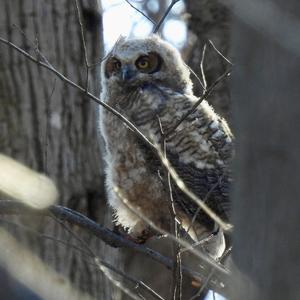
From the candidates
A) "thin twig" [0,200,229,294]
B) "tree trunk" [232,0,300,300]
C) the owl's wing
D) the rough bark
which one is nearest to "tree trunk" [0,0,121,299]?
the owl's wing

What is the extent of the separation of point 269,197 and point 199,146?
12.3ft

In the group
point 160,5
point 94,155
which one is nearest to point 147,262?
point 94,155

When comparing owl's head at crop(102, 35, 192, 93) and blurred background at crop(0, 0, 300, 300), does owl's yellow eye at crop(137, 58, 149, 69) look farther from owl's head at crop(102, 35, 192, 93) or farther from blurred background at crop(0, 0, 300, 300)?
blurred background at crop(0, 0, 300, 300)

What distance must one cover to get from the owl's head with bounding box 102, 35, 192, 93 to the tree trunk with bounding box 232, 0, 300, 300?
4.21 meters

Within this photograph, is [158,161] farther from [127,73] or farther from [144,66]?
[144,66]

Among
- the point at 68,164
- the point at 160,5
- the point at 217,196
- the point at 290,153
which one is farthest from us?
the point at 160,5

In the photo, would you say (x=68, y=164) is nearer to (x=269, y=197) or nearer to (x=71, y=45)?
(x=71, y=45)

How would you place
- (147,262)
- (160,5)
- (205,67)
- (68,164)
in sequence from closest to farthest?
(68,164), (205,67), (147,262), (160,5)

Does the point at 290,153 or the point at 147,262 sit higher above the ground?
the point at 290,153

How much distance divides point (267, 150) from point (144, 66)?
14.6 feet

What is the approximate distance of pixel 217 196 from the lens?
4.73 m

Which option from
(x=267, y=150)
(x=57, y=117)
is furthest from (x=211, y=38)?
(x=267, y=150)

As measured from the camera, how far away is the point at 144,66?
18.7ft

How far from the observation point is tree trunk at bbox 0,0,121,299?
4.35 metres
